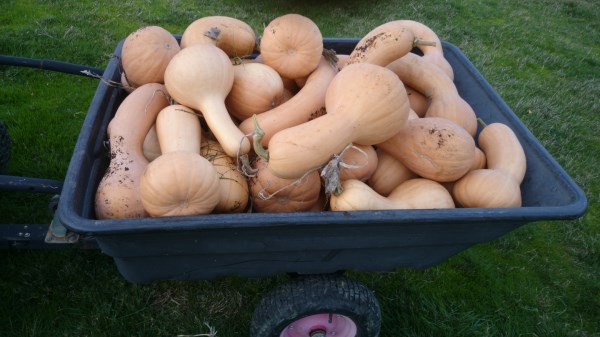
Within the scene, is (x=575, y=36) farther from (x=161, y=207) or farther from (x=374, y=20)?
(x=161, y=207)

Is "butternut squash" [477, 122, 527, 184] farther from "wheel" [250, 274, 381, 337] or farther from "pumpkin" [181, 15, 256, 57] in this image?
"pumpkin" [181, 15, 256, 57]

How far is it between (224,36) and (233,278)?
3.87ft

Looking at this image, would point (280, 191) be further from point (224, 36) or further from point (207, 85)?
point (224, 36)

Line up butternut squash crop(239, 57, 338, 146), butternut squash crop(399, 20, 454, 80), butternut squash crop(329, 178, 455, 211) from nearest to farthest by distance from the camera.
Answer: butternut squash crop(329, 178, 455, 211) < butternut squash crop(239, 57, 338, 146) < butternut squash crop(399, 20, 454, 80)

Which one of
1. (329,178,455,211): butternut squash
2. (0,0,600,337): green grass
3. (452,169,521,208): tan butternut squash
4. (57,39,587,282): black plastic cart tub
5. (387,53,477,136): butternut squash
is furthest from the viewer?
(0,0,600,337): green grass

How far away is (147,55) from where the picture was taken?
1864mm

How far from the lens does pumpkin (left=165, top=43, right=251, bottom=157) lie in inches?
64.4

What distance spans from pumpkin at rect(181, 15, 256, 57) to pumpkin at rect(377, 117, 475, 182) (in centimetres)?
82

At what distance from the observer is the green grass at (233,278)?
2.14 metres

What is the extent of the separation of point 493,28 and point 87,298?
17.3 ft

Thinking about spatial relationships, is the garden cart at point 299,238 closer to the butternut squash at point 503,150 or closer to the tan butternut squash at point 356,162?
the butternut squash at point 503,150

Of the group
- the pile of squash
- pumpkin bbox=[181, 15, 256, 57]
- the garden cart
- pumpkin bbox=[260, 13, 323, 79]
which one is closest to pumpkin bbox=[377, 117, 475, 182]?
the pile of squash

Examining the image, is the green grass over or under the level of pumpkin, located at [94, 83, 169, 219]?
under

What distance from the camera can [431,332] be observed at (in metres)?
2.18
